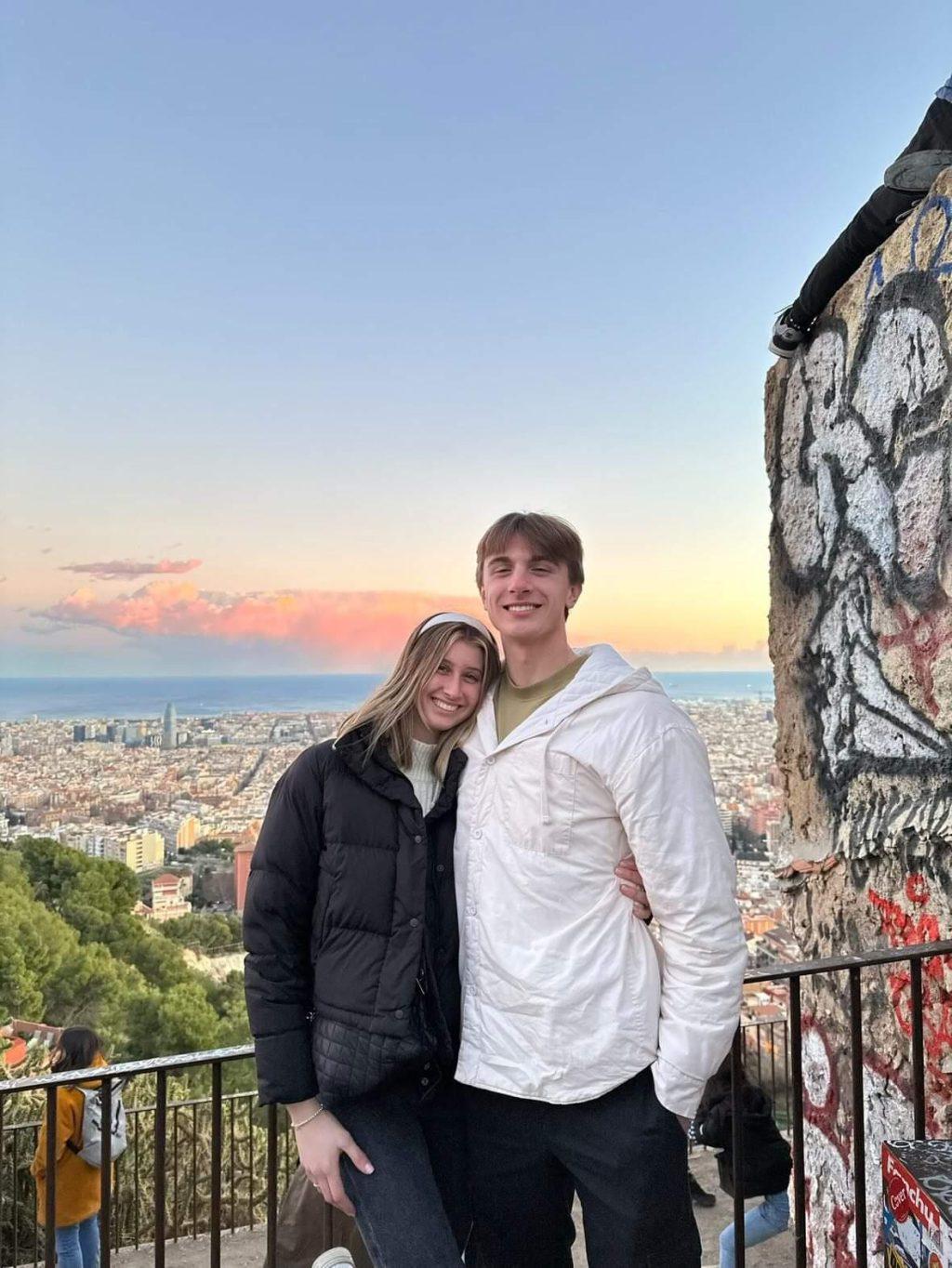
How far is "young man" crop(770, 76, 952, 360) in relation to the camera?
2.97 metres

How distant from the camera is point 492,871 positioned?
5.46ft

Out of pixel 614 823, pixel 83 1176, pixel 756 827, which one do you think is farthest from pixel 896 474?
pixel 756 827

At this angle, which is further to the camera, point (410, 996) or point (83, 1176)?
point (83, 1176)

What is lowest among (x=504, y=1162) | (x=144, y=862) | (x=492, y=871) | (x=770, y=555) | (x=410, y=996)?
(x=144, y=862)

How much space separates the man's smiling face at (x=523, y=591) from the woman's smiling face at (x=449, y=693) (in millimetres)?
95

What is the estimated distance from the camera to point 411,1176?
158cm

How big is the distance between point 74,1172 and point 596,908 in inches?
170

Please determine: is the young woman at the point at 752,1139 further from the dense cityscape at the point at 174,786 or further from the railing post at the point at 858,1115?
the dense cityscape at the point at 174,786

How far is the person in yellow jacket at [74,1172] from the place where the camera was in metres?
4.50

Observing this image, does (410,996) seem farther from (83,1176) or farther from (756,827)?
(756,827)

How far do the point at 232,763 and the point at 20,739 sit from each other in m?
8.31

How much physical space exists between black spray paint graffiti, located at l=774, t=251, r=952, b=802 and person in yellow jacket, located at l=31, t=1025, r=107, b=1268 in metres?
3.86

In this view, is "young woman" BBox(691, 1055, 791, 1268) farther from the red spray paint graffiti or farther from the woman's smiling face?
the woman's smiling face

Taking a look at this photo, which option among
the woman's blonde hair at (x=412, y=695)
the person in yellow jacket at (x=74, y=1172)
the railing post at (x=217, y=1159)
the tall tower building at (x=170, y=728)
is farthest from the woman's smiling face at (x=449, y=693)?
the tall tower building at (x=170, y=728)
